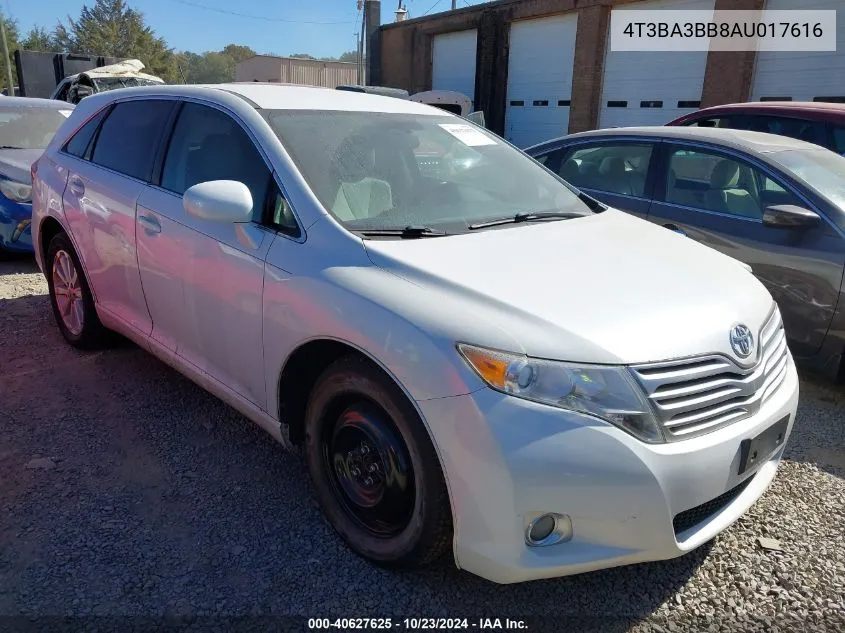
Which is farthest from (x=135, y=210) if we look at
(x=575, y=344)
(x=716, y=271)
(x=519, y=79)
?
(x=519, y=79)

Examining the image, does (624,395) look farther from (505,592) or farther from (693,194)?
(693,194)

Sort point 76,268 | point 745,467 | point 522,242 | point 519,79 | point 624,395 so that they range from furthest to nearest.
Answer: point 519,79 < point 76,268 < point 522,242 < point 745,467 < point 624,395

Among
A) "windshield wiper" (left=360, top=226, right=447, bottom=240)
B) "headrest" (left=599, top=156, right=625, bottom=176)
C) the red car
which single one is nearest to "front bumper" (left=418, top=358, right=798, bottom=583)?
"windshield wiper" (left=360, top=226, right=447, bottom=240)

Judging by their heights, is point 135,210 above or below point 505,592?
above

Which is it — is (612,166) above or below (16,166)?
above

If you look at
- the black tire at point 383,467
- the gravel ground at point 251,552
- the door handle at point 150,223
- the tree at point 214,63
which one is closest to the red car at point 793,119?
the gravel ground at point 251,552

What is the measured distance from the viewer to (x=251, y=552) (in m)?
2.57

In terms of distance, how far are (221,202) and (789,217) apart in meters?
3.32

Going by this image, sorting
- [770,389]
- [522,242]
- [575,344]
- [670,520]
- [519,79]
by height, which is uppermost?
[519,79]

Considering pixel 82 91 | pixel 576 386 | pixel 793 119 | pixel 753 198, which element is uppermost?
pixel 82 91

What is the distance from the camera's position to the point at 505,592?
7.89ft

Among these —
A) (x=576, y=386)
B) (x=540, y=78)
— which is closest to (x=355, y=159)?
(x=576, y=386)

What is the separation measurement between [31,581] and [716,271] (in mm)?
2846

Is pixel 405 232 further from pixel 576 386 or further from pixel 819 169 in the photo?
pixel 819 169
